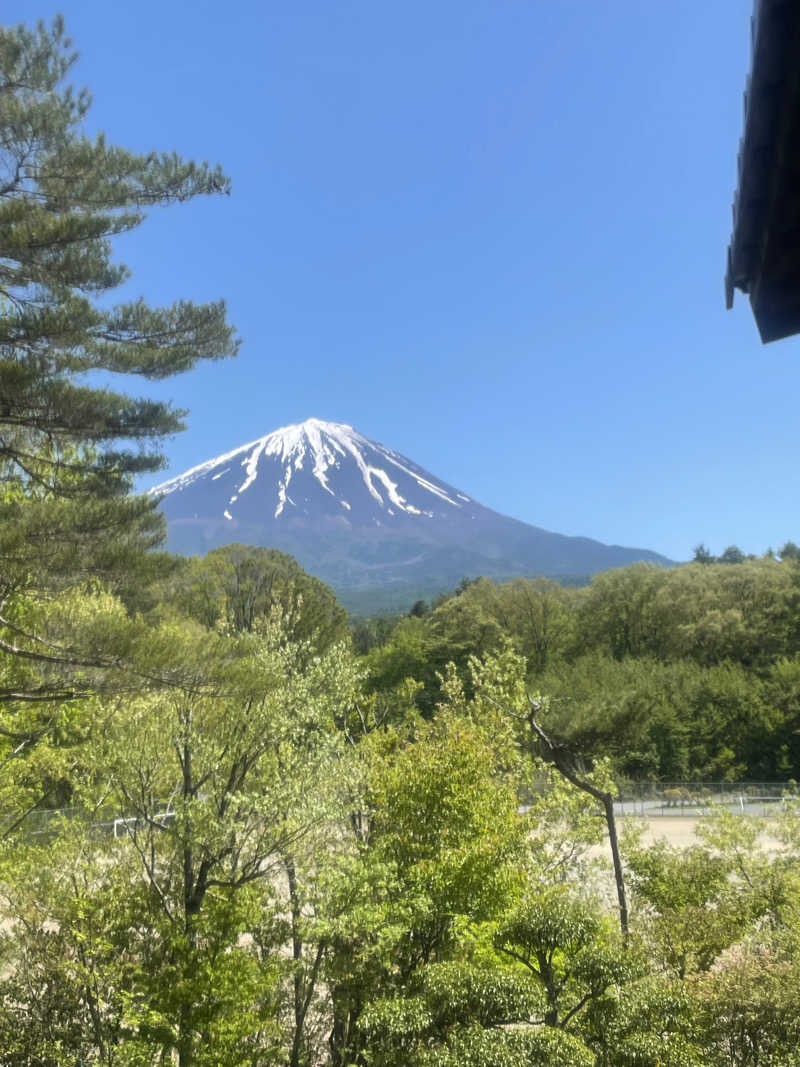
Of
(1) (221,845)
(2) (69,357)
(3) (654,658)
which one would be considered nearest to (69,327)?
(2) (69,357)

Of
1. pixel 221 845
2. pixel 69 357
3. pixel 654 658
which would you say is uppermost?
pixel 69 357

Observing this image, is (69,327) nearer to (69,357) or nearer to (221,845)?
(69,357)

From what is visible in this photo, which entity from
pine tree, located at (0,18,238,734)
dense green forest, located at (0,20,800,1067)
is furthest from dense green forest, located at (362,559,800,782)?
pine tree, located at (0,18,238,734)

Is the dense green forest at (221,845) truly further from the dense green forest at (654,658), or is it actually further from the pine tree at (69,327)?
the dense green forest at (654,658)

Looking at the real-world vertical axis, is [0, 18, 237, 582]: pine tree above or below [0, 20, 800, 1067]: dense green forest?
above

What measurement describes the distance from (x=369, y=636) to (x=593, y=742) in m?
35.0

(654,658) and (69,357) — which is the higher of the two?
(69,357)

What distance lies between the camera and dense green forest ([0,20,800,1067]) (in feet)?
24.0

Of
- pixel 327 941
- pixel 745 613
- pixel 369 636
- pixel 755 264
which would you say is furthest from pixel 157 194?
pixel 369 636

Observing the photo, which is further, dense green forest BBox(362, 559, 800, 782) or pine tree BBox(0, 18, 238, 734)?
dense green forest BBox(362, 559, 800, 782)

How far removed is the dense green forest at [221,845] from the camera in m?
7.33

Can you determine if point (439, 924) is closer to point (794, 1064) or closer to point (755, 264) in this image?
point (794, 1064)

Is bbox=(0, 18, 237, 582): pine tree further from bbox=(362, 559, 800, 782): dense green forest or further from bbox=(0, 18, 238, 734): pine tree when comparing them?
bbox=(362, 559, 800, 782): dense green forest

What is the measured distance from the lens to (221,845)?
9703mm
